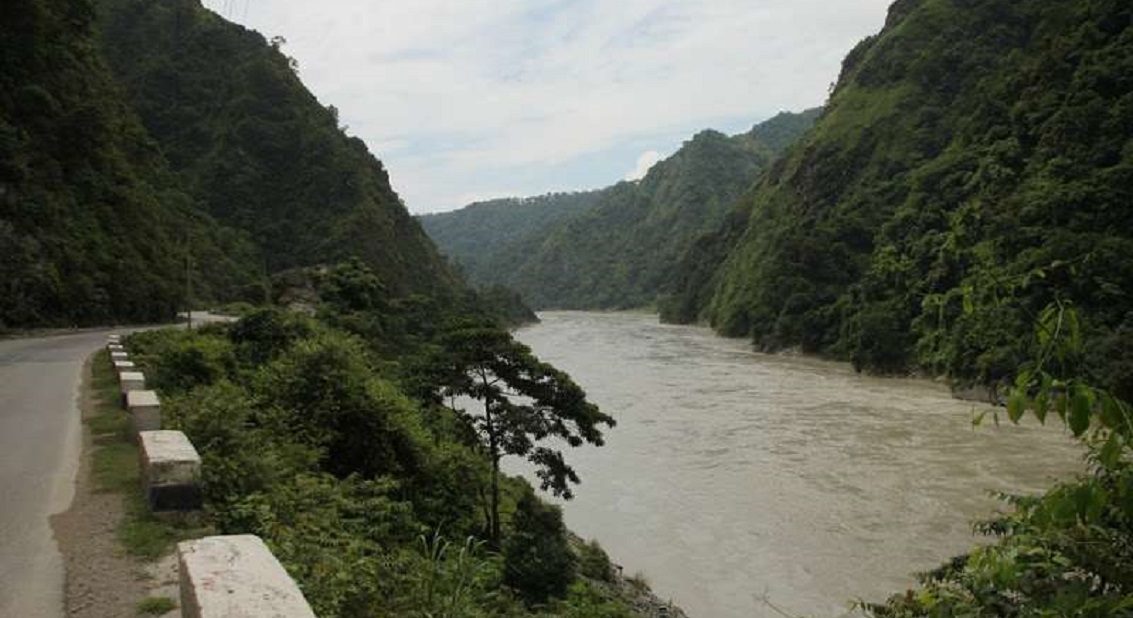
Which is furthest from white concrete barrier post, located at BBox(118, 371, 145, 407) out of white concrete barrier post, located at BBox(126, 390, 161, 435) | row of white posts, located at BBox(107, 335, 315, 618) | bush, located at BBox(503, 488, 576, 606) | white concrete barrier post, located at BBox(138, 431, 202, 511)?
row of white posts, located at BBox(107, 335, 315, 618)

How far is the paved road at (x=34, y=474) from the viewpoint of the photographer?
217 inches

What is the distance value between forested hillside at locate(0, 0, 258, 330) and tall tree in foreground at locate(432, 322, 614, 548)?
20240mm

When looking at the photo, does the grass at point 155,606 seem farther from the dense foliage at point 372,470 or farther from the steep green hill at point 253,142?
the steep green hill at point 253,142

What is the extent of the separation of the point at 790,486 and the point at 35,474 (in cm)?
2270

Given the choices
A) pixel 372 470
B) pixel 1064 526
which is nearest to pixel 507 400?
pixel 372 470

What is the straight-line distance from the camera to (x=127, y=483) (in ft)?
26.6

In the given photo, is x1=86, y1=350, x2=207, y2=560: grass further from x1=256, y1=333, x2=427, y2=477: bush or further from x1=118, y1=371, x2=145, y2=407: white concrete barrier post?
x1=256, y1=333, x2=427, y2=477: bush

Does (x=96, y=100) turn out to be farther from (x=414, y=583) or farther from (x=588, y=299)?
(x=588, y=299)

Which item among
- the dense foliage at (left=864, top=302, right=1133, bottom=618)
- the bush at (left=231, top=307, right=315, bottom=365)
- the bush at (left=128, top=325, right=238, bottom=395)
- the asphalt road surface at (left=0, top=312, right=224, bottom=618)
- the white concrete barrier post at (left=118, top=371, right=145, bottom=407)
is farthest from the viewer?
the bush at (left=231, top=307, right=315, bottom=365)

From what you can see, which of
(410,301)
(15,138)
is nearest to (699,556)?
(15,138)

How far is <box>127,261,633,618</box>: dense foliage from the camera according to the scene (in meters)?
6.61

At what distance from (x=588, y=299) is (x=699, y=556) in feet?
540

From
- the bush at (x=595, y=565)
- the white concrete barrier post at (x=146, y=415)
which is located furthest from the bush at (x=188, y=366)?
the bush at (x=595, y=565)

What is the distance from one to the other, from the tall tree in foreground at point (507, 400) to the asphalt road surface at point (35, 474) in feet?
28.7
